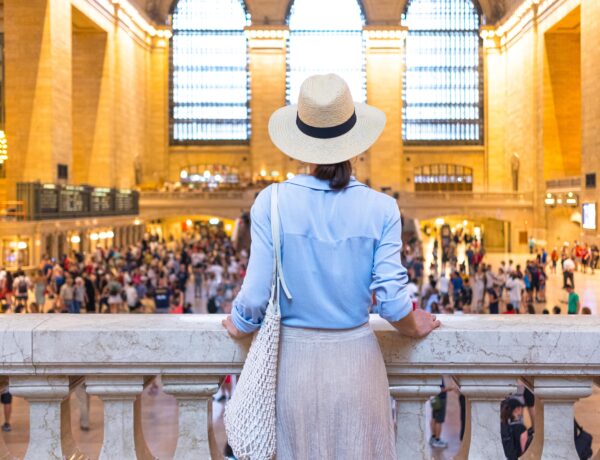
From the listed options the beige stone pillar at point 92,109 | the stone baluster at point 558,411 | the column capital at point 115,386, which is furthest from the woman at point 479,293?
the beige stone pillar at point 92,109

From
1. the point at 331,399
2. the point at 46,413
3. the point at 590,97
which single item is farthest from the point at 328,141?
the point at 590,97

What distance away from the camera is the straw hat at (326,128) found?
8.03 ft

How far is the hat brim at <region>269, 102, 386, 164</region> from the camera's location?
244 cm

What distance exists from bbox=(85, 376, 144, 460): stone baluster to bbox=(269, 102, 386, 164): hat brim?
979 millimetres

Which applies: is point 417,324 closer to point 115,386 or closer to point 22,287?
point 115,386

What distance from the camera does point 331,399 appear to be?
233 centimetres

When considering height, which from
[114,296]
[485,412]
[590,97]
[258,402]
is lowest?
[114,296]

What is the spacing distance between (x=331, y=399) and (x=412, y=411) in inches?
→ 19.3

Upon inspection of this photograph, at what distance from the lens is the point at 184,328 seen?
2.67m

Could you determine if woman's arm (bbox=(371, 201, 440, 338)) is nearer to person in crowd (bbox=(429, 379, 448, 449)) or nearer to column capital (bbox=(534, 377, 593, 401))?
column capital (bbox=(534, 377, 593, 401))

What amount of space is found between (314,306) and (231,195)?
41.9m

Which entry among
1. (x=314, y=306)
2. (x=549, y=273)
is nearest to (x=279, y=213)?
(x=314, y=306)

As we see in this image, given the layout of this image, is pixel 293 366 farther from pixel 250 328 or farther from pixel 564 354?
pixel 564 354

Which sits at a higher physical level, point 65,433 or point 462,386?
point 462,386
